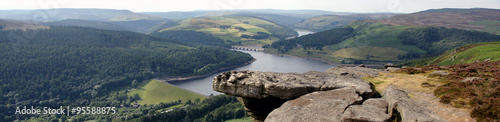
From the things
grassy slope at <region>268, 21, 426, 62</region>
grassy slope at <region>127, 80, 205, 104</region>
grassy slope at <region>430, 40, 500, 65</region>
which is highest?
grassy slope at <region>430, 40, 500, 65</region>

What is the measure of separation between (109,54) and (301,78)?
15643cm

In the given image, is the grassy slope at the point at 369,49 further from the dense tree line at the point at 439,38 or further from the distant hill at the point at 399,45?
the dense tree line at the point at 439,38

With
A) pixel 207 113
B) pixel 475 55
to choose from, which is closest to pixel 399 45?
pixel 475 55

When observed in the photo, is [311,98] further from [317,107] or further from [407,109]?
[407,109]

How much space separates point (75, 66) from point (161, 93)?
59069 millimetres

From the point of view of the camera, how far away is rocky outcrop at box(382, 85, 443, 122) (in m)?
13.6

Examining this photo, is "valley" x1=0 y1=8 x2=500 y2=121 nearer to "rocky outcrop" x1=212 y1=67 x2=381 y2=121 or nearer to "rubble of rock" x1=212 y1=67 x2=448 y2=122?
"rubble of rock" x1=212 y1=67 x2=448 y2=122

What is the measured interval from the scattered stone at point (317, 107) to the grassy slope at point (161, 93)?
253ft

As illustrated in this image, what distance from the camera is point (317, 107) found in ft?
52.2

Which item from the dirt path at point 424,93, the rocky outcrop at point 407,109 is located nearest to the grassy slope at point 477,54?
the dirt path at point 424,93

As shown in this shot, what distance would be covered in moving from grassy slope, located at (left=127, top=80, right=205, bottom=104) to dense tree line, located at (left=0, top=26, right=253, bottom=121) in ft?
35.7

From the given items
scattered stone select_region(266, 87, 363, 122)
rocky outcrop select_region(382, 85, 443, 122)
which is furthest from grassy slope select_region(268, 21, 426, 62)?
scattered stone select_region(266, 87, 363, 122)

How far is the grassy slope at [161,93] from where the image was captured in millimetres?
94375

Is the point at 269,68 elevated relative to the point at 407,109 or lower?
lower
